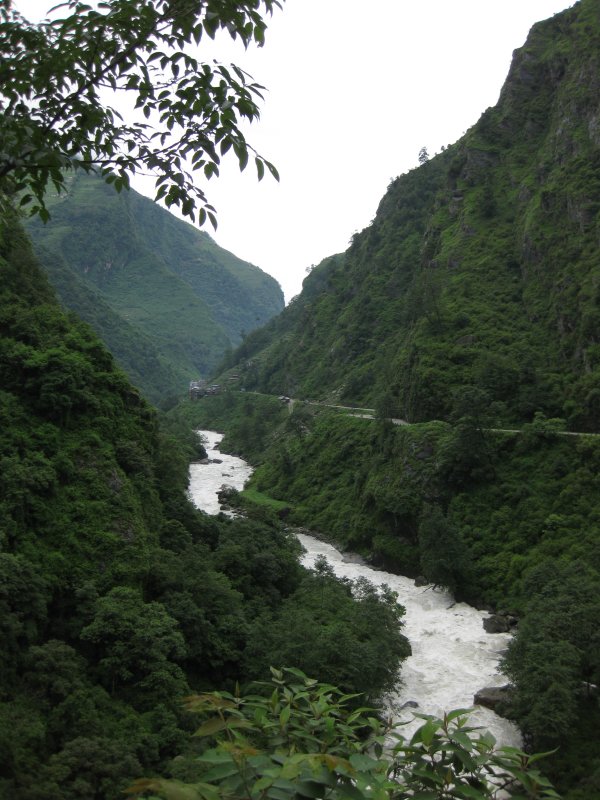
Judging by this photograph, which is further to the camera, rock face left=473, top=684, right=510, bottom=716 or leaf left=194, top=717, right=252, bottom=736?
rock face left=473, top=684, right=510, bottom=716

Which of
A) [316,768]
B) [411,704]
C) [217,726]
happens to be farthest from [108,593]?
[316,768]

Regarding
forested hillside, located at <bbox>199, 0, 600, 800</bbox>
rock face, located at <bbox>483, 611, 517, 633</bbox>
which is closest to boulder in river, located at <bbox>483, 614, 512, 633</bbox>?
rock face, located at <bbox>483, 611, 517, 633</bbox>

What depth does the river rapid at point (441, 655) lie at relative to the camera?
22077 millimetres

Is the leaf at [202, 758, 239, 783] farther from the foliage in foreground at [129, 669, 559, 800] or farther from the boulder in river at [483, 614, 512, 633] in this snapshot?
the boulder in river at [483, 614, 512, 633]

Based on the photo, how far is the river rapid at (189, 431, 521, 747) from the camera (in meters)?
22.1

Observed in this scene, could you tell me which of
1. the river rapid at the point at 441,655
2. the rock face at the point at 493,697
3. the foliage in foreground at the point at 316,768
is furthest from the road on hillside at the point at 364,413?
the foliage in foreground at the point at 316,768

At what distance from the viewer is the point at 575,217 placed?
48500 millimetres

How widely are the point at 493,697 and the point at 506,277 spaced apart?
40765 millimetres

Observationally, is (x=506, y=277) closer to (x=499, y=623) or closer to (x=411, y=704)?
(x=499, y=623)

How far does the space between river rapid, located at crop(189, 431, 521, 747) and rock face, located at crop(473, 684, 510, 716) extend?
0.24 m

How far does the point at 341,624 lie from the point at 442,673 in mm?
5052

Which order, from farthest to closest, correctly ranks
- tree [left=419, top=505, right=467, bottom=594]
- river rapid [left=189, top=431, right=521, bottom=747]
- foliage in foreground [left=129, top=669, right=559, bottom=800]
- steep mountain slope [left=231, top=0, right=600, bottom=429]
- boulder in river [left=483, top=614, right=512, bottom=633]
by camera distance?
steep mountain slope [left=231, top=0, right=600, bottom=429] → tree [left=419, top=505, right=467, bottom=594] → boulder in river [left=483, top=614, right=512, bottom=633] → river rapid [left=189, top=431, right=521, bottom=747] → foliage in foreground [left=129, top=669, right=559, bottom=800]

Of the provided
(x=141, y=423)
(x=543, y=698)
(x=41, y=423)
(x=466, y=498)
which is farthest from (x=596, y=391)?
(x=41, y=423)

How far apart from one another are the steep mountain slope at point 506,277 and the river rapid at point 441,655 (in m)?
14.4
